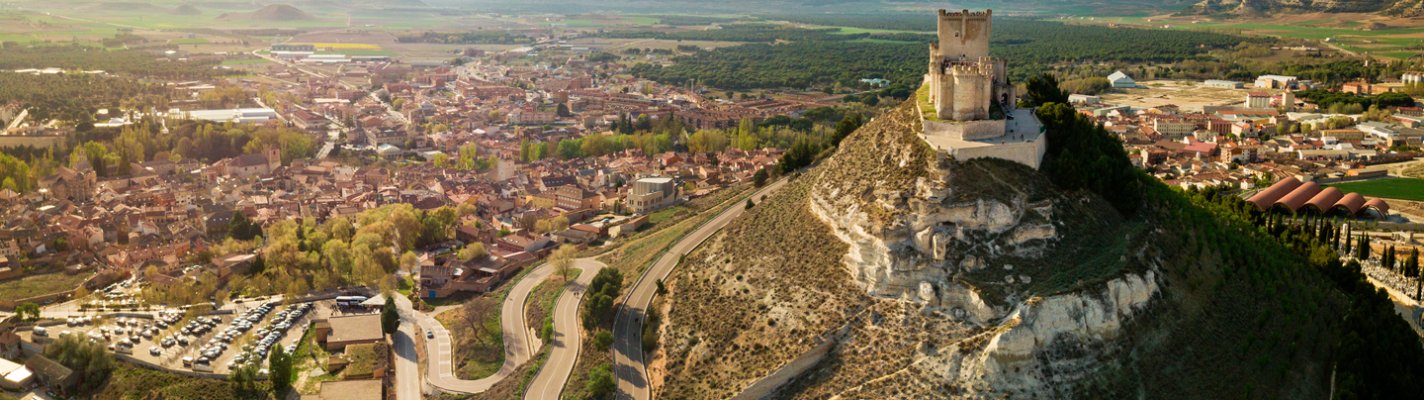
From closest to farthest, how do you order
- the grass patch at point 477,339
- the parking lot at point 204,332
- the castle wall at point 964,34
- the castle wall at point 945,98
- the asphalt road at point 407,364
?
the castle wall at point 945,98 < the castle wall at point 964,34 < the asphalt road at point 407,364 < the grass patch at point 477,339 < the parking lot at point 204,332

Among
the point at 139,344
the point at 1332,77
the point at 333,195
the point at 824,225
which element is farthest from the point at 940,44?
the point at 1332,77

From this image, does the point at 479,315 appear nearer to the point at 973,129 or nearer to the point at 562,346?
the point at 562,346

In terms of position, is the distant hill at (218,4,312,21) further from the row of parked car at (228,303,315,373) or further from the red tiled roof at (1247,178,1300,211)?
the red tiled roof at (1247,178,1300,211)

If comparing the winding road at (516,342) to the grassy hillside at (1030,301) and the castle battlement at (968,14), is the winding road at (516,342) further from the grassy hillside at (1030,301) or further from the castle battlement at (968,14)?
the castle battlement at (968,14)

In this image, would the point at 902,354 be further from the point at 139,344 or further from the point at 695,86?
the point at 695,86

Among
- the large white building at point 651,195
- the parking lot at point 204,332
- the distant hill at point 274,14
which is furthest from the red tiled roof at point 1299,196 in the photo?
the distant hill at point 274,14

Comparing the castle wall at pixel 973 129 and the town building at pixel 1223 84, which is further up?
the castle wall at pixel 973 129

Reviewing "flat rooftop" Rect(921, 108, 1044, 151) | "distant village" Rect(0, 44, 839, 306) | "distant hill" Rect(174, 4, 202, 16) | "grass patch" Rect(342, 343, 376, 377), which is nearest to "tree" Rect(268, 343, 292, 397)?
"grass patch" Rect(342, 343, 376, 377)
